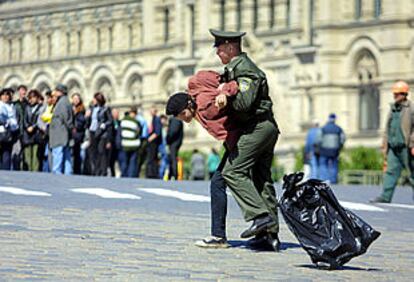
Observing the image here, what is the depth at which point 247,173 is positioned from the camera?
15.8 m

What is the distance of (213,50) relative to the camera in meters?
66.6

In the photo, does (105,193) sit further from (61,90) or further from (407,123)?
(61,90)

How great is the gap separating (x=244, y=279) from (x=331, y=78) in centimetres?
5165

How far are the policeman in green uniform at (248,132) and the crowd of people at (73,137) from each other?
1414cm

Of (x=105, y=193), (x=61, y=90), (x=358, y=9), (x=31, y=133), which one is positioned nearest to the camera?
(x=105, y=193)

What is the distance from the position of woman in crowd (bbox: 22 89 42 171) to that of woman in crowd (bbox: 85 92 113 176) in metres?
1.33

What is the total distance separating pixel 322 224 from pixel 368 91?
49.5m

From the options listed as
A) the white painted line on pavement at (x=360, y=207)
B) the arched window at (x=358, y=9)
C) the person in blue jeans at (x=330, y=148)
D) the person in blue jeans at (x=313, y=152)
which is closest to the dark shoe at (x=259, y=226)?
the white painted line on pavement at (x=360, y=207)

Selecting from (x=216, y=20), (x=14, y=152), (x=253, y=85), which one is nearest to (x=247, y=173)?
(x=253, y=85)

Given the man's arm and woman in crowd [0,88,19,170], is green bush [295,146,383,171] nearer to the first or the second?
woman in crowd [0,88,19,170]

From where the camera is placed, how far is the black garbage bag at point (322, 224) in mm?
14430

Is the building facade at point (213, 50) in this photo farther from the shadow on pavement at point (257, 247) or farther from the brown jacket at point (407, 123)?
the shadow on pavement at point (257, 247)

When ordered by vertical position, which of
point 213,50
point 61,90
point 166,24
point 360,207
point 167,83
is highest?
point 166,24


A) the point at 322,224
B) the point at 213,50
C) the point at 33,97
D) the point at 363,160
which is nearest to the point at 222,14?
the point at 213,50
